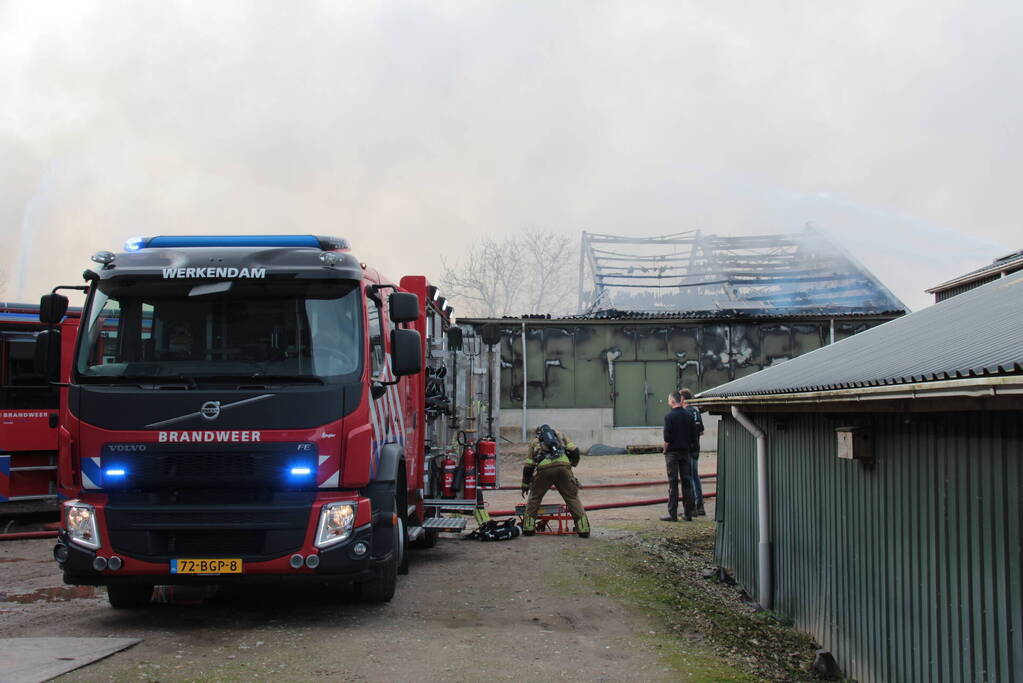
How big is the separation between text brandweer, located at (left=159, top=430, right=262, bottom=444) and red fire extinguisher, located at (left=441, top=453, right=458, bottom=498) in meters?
5.06

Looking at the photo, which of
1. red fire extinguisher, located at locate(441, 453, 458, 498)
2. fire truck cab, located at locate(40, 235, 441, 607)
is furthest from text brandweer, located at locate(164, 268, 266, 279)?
red fire extinguisher, located at locate(441, 453, 458, 498)

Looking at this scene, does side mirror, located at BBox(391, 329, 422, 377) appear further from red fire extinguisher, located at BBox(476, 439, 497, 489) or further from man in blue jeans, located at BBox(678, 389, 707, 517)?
man in blue jeans, located at BBox(678, 389, 707, 517)

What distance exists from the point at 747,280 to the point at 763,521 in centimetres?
2098

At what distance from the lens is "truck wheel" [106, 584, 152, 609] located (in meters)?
8.05

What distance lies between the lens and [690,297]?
29438mm

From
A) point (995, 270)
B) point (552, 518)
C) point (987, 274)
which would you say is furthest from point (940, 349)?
point (987, 274)

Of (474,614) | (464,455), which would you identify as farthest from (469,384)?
(474,614)

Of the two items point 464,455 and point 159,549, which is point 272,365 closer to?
point 159,549

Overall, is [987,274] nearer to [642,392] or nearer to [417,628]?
[642,392]

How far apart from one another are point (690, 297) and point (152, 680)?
2485 centimetres

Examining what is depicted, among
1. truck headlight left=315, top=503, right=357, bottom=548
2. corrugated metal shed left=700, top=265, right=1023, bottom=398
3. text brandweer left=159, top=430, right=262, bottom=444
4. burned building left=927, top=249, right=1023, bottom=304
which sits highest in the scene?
burned building left=927, top=249, right=1023, bottom=304

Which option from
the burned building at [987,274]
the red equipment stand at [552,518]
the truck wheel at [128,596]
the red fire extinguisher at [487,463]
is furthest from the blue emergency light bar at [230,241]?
the burned building at [987,274]

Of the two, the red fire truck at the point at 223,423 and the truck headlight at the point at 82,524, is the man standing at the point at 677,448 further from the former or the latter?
the truck headlight at the point at 82,524

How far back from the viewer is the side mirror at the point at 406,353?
798 cm
